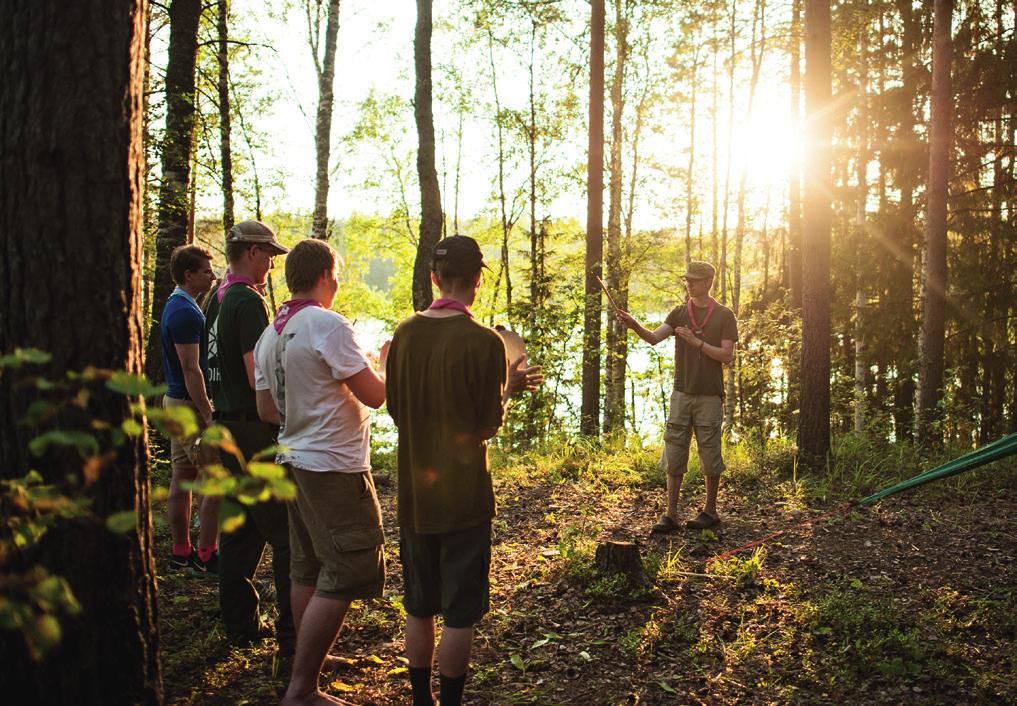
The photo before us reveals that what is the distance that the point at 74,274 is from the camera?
1863mm

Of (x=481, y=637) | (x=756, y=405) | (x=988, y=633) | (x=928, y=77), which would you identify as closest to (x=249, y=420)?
(x=481, y=637)

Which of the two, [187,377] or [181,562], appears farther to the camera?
[181,562]

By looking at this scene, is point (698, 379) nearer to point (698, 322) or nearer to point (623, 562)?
point (698, 322)

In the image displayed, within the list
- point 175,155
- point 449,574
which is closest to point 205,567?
point 449,574

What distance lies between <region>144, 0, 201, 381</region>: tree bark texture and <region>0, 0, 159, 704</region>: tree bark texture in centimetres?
497

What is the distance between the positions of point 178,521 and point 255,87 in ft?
56.9

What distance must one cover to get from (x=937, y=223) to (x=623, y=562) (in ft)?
28.4

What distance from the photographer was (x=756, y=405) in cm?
1820

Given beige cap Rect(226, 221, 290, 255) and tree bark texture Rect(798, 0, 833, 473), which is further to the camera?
tree bark texture Rect(798, 0, 833, 473)

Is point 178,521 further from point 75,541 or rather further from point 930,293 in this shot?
point 930,293

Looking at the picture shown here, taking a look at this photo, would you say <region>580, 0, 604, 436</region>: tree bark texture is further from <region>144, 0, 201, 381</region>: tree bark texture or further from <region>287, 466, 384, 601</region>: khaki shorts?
<region>287, 466, 384, 601</region>: khaki shorts

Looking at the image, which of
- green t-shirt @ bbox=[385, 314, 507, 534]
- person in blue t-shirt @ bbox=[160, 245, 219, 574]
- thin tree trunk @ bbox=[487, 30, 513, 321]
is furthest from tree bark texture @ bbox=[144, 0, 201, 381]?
thin tree trunk @ bbox=[487, 30, 513, 321]

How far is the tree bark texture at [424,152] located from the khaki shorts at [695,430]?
516 centimetres

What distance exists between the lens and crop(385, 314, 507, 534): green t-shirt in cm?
268
